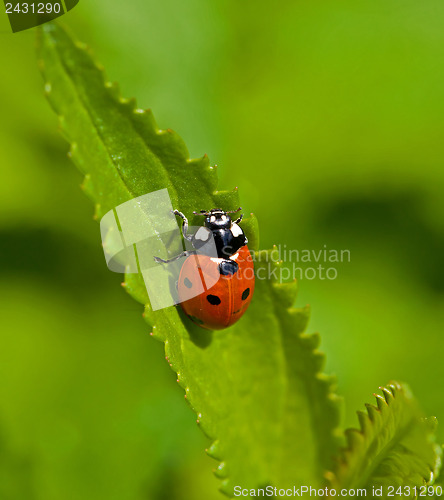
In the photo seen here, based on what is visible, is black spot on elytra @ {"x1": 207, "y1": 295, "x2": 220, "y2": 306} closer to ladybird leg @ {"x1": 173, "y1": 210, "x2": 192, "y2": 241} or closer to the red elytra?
the red elytra

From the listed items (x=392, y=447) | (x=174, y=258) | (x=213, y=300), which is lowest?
(x=392, y=447)

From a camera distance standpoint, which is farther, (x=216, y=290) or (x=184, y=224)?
(x=216, y=290)

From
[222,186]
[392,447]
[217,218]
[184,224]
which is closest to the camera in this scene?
[392,447]

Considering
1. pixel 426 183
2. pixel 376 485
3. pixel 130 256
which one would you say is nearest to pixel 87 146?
pixel 130 256

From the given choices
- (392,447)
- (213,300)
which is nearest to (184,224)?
(213,300)

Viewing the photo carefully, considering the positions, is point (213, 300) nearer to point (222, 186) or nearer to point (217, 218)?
point (217, 218)

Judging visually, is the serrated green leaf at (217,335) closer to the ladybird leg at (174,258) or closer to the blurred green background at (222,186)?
the ladybird leg at (174,258)

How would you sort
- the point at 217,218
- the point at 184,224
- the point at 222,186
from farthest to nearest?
the point at 222,186, the point at 217,218, the point at 184,224

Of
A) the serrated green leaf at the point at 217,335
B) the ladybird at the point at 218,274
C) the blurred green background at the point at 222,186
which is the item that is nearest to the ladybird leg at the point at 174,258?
the ladybird at the point at 218,274
